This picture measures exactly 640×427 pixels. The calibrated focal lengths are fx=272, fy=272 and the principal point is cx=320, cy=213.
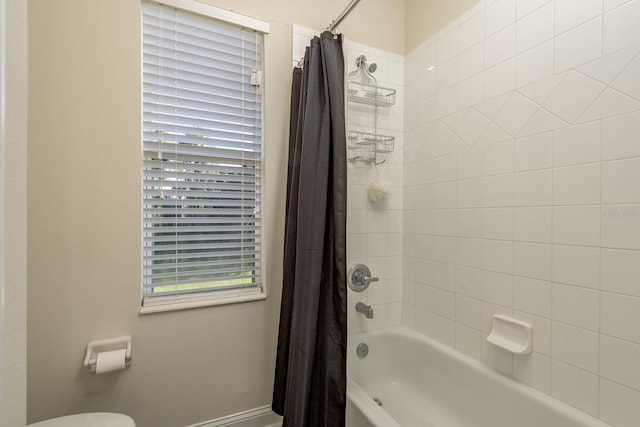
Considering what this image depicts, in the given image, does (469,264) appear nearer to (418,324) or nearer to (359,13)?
(418,324)

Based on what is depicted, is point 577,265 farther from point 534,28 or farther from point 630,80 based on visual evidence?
point 534,28

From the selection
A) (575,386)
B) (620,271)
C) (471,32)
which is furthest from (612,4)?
(575,386)

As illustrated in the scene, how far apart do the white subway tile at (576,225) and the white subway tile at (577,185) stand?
1.1 inches

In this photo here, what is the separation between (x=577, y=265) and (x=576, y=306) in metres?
0.16

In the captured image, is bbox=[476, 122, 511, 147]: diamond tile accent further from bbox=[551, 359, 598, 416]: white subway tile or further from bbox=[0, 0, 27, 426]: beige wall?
bbox=[0, 0, 27, 426]: beige wall

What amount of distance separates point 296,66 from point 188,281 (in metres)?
1.36

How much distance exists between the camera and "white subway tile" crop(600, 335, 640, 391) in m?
0.92

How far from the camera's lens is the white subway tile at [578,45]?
1.01 metres

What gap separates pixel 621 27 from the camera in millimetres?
953

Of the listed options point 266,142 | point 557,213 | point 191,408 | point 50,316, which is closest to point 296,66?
point 266,142

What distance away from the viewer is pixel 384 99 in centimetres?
188

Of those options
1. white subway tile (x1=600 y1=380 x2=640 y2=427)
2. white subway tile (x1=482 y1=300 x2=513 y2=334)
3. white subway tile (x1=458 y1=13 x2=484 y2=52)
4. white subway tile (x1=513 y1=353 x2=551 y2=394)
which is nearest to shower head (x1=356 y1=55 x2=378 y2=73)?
white subway tile (x1=458 y1=13 x2=484 y2=52)

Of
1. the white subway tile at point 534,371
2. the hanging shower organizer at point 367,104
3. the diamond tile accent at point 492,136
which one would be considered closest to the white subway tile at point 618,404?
the white subway tile at point 534,371

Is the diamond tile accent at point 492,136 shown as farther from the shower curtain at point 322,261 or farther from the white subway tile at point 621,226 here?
the shower curtain at point 322,261
